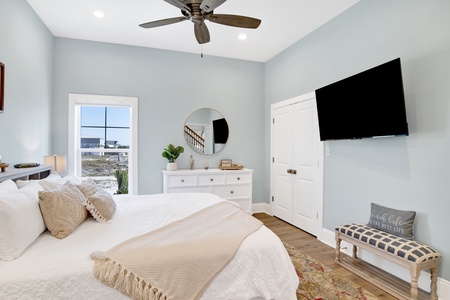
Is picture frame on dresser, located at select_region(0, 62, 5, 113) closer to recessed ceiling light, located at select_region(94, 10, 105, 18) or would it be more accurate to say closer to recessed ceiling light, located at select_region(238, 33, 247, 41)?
recessed ceiling light, located at select_region(94, 10, 105, 18)

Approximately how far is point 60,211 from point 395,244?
265 cm

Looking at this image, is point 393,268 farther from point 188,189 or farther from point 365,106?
point 188,189

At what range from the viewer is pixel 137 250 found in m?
1.39

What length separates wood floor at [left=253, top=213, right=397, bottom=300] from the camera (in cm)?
229

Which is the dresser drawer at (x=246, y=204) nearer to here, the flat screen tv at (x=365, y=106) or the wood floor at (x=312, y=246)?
the wood floor at (x=312, y=246)

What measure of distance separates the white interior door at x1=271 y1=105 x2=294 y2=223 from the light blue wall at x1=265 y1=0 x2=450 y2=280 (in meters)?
0.82

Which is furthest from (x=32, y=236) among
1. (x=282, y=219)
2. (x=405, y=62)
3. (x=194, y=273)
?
(x=282, y=219)

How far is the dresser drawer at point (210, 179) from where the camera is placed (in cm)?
398

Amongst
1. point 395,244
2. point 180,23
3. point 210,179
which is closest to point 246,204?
point 210,179

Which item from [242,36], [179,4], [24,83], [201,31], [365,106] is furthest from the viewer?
[242,36]

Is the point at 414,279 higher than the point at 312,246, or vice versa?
the point at 414,279

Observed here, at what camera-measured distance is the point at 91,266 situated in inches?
50.4

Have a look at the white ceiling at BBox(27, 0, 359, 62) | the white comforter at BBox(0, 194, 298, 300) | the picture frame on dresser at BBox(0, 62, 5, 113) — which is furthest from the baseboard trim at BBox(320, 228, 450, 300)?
the picture frame on dresser at BBox(0, 62, 5, 113)

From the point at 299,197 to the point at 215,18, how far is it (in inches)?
113
